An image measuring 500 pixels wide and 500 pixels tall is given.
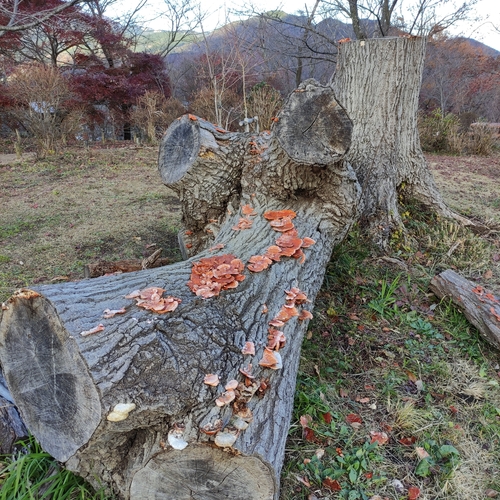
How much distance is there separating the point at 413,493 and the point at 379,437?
0.29 meters

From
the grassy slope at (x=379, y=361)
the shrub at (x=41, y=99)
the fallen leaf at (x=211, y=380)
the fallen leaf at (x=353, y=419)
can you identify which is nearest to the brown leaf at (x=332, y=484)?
the grassy slope at (x=379, y=361)

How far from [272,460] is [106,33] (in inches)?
595

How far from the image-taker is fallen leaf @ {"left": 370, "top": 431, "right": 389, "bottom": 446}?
1878 mm

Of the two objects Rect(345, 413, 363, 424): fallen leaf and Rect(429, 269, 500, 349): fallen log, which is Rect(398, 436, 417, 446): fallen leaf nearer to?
Rect(345, 413, 363, 424): fallen leaf

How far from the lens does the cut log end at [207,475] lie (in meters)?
1.30

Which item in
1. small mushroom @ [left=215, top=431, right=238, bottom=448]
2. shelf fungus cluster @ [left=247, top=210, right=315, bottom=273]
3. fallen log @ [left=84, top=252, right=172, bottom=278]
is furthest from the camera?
fallen log @ [left=84, top=252, right=172, bottom=278]

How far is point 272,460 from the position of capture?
136cm

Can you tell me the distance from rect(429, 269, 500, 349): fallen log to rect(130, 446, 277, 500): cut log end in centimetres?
197

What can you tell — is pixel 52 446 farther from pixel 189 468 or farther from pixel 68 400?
pixel 189 468

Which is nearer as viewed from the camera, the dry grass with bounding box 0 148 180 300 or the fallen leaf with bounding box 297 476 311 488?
the fallen leaf with bounding box 297 476 311 488

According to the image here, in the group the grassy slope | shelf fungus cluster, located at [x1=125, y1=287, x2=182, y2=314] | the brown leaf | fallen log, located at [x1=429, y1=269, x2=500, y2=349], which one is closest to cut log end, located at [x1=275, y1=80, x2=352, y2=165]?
the grassy slope

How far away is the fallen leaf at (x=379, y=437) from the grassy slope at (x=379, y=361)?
13mm

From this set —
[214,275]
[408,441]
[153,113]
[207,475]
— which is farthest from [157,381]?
[153,113]

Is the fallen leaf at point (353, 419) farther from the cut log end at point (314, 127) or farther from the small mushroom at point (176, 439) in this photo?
the cut log end at point (314, 127)
